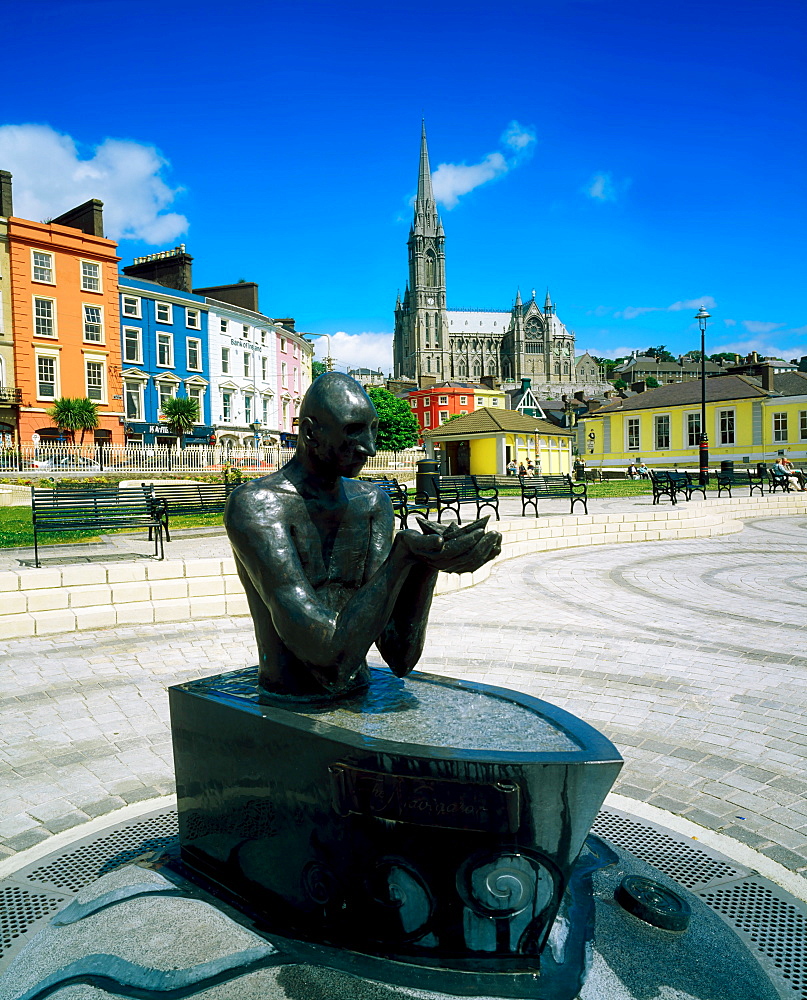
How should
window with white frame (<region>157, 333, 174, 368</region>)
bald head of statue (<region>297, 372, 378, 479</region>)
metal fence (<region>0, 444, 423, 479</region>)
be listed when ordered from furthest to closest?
window with white frame (<region>157, 333, 174, 368</region>)
metal fence (<region>0, 444, 423, 479</region>)
bald head of statue (<region>297, 372, 378, 479</region>)

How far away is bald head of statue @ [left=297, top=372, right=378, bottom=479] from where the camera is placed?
253cm

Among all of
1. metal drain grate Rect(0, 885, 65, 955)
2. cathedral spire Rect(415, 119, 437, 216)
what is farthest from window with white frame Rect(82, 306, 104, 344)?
cathedral spire Rect(415, 119, 437, 216)

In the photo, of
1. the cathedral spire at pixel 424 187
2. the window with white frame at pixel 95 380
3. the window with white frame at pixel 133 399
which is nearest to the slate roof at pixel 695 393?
the window with white frame at pixel 133 399

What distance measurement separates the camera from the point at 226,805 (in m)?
2.61

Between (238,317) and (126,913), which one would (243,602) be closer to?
(126,913)

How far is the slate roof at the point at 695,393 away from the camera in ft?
147

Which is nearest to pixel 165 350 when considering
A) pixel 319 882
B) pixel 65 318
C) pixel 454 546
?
pixel 65 318

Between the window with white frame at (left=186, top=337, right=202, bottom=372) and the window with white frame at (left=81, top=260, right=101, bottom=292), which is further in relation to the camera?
the window with white frame at (left=186, top=337, right=202, bottom=372)

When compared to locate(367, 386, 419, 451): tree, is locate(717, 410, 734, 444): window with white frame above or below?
below

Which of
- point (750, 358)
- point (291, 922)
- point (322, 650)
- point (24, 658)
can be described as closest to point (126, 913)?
point (291, 922)

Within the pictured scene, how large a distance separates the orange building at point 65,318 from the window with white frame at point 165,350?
9.96 ft

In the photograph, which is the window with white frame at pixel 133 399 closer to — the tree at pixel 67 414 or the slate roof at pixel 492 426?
the tree at pixel 67 414

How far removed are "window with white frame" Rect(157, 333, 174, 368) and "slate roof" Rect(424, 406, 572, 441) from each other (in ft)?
62.9

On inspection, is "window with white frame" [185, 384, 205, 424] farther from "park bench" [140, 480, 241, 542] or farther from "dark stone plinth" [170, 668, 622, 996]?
"dark stone plinth" [170, 668, 622, 996]
